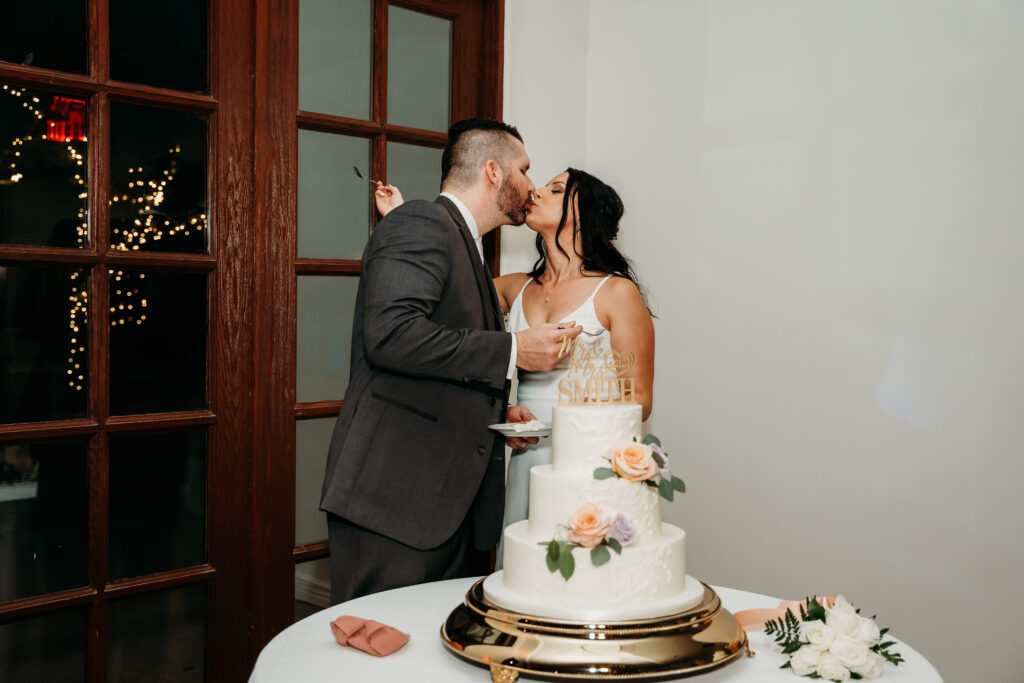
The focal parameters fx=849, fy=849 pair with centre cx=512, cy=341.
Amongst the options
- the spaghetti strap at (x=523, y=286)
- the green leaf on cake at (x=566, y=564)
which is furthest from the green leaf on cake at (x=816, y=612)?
the spaghetti strap at (x=523, y=286)

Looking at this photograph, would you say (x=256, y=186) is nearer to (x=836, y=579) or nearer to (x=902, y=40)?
(x=902, y=40)

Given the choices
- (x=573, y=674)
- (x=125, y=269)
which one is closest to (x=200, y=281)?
(x=125, y=269)

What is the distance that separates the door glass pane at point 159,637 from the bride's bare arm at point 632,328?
1402mm

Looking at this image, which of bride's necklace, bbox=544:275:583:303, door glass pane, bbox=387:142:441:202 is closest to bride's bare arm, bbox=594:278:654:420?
bride's necklace, bbox=544:275:583:303

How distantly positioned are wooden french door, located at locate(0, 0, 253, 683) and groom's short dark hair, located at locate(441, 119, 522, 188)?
66 centimetres

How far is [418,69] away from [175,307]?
3.85ft

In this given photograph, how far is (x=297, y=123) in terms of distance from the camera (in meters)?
2.60

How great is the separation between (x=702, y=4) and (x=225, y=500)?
233cm

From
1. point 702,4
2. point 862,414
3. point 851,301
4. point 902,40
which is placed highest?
point 702,4

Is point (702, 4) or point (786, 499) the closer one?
point (786, 499)

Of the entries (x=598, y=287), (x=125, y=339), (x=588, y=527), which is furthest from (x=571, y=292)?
(x=588, y=527)

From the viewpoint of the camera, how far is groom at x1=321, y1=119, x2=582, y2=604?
180 centimetres

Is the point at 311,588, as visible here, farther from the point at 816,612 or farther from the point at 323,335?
the point at 816,612

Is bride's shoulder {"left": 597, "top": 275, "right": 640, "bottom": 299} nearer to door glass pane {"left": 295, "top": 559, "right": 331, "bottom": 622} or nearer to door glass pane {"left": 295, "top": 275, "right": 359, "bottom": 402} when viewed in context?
door glass pane {"left": 295, "top": 275, "right": 359, "bottom": 402}
